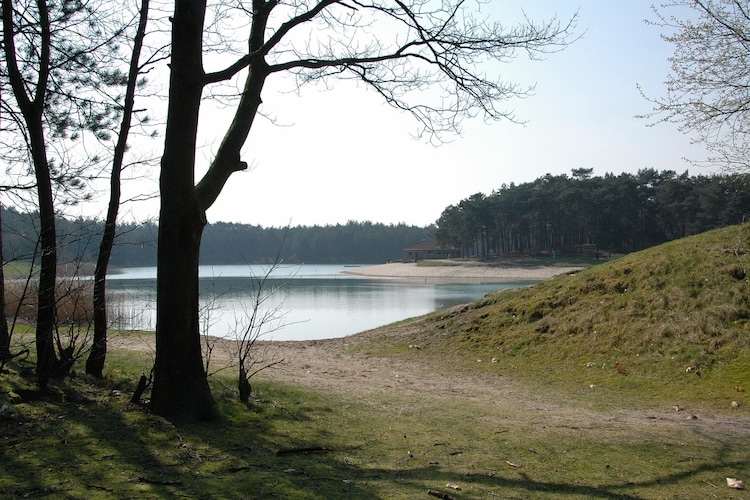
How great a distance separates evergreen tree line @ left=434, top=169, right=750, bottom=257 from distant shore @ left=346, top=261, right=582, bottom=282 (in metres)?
5.94

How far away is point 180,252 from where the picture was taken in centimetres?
544

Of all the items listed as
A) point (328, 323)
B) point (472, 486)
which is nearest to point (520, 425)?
point (472, 486)

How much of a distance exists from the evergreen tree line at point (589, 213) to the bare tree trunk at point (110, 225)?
49357 millimetres

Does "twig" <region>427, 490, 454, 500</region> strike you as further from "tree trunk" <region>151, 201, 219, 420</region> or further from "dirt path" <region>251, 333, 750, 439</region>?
"dirt path" <region>251, 333, 750, 439</region>

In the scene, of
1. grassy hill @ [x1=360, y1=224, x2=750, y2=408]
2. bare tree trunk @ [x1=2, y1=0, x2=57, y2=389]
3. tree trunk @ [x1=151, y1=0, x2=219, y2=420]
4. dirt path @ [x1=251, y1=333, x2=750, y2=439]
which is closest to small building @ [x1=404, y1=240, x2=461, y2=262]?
grassy hill @ [x1=360, y1=224, x2=750, y2=408]

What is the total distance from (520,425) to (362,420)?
1658mm

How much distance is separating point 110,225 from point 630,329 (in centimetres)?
929

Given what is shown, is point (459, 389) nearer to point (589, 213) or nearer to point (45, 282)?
point (45, 282)

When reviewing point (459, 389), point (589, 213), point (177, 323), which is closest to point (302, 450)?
point (177, 323)

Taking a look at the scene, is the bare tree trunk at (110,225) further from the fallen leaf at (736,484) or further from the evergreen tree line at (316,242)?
the evergreen tree line at (316,242)

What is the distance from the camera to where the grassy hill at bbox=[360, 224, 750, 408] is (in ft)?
31.9

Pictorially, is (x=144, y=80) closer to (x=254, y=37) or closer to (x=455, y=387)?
(x=254, y=37)

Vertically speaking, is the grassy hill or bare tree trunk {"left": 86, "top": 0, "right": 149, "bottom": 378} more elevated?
bare tree trunk {"left": 86, "top": 0, "right": 149, "bottom": 378}

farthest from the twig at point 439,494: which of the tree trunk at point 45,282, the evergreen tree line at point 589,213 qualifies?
the evergreen tree line at point 589,213
